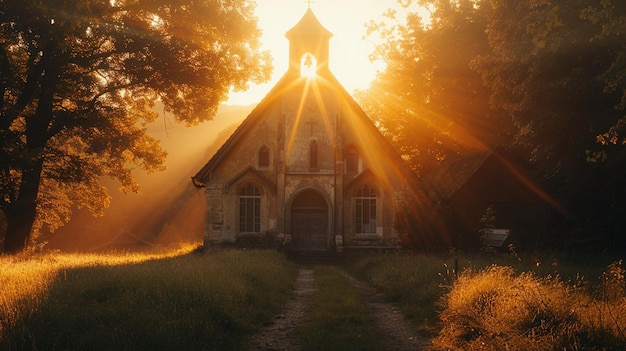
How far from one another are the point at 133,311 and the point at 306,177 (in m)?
19.5

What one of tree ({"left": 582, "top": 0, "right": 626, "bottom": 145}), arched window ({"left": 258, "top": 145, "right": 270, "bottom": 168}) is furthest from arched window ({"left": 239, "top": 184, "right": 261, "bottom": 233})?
tree ({"left": 582, "top": 0, "right": 626, "bottom": 145})

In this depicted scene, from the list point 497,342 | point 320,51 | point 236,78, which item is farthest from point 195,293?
point 320,51

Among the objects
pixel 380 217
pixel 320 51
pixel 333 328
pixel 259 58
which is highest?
pixel 320 51

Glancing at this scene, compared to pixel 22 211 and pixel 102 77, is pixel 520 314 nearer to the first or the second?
pixel 22 211

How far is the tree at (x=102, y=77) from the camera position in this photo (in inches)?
755

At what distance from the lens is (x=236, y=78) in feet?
77.9

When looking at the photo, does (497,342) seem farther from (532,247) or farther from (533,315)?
(532,247)

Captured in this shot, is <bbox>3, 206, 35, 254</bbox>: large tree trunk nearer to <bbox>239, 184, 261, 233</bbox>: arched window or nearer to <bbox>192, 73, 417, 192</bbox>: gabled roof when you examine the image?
<bbox>192, 73, 417, 192</bbox>: gabled roof

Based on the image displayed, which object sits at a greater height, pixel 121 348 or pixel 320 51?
pixel 320 51

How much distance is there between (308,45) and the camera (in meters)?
29.4

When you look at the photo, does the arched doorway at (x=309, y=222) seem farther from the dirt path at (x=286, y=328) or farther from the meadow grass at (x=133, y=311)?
the meadow grass at (x=133, y=311)

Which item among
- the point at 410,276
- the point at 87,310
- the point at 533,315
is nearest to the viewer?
the point at 533,315

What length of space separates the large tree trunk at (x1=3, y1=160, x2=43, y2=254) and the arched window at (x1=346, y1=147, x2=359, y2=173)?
1362cm

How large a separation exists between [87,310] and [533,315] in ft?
20.7
